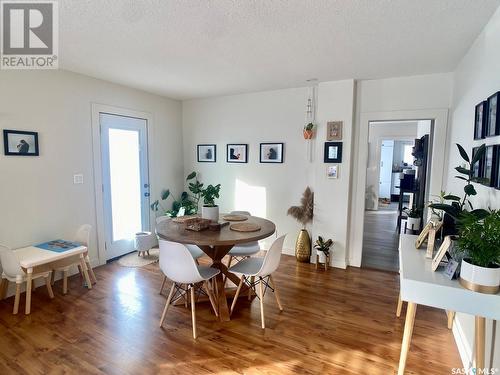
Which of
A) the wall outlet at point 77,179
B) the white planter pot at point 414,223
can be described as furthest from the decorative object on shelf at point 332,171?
the wall outlet at point 77,179

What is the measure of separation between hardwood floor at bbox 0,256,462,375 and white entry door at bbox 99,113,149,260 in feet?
3.40

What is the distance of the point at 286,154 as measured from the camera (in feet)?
14.3

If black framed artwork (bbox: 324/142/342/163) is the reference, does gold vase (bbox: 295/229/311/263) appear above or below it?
below

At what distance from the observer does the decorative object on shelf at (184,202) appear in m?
4.67

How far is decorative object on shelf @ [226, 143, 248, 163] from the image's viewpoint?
4.67 metres

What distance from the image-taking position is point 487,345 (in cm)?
173

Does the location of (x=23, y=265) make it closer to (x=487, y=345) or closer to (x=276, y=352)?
(x=276, y=352)

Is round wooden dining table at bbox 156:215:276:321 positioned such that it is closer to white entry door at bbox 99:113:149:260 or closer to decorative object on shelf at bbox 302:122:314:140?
white entry door at bbox 99:113:149:260

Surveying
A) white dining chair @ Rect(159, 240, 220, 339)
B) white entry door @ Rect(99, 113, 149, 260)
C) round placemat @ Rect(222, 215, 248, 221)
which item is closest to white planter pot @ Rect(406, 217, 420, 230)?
round placemat @ Rect(222, 215, 248, 221)

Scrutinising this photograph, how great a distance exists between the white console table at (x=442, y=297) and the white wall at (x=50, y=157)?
3590 millimetres

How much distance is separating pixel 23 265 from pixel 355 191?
378cm

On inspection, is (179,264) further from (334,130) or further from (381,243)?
(381,243)

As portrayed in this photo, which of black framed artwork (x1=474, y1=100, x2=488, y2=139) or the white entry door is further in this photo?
the white entry door

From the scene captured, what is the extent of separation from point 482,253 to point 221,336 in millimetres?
1910
